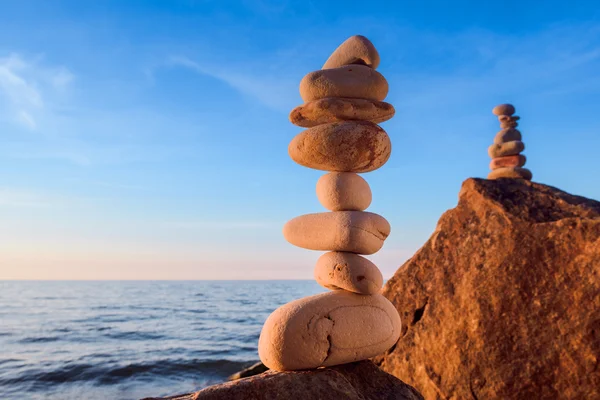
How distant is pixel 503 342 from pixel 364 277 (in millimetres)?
2477

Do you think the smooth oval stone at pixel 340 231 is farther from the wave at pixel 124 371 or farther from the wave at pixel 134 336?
the wave at pixel 134 336

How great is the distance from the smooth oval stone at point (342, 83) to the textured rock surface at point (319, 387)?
2557 mm

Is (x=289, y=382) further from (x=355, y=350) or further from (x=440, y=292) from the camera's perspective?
(x=440, y=292)

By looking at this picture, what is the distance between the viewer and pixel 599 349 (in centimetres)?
525

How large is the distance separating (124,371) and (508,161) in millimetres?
10207

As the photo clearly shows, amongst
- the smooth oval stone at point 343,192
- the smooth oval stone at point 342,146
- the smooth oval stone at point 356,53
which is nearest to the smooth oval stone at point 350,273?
the smooth oval stone at point 343,192

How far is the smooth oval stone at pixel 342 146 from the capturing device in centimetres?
438

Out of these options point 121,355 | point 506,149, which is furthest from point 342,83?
point 121,355

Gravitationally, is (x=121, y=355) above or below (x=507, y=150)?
below

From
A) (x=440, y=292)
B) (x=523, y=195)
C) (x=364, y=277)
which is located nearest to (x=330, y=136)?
(x=364, y=277)

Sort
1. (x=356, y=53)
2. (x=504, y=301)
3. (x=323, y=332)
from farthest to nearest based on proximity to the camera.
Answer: (x=504, y=301)
(x=356, y=53)
(x=323, y=332)

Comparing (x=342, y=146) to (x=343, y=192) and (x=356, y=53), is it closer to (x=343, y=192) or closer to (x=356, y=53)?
(x=343, y=192)

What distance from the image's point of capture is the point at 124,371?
1180cm

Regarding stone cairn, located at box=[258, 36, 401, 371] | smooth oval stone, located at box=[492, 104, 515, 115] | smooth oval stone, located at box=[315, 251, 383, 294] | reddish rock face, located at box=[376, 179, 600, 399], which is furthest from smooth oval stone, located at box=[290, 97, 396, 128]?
smooth oval stone, located at box=[492, 104, 515, 115]
